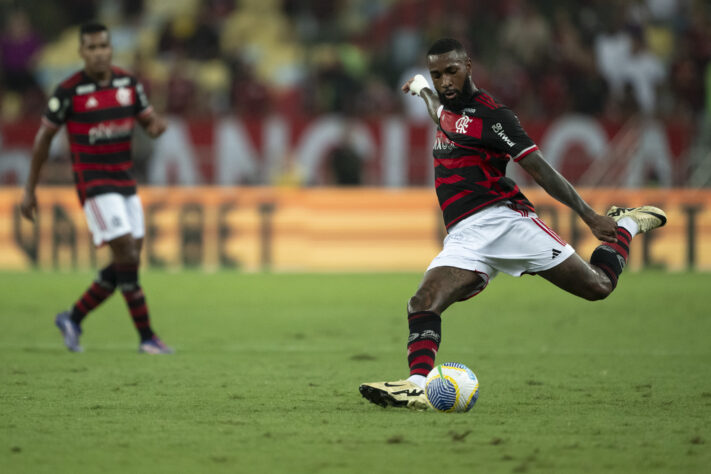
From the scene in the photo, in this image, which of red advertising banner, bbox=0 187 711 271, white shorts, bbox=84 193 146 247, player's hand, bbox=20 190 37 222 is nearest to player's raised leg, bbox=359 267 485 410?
white shorts, bbox=84 193 146 247

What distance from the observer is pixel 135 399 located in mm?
6512

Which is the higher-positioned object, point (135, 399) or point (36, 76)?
point (36, 76)

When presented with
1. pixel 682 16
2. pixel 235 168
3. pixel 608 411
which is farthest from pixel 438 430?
pixel 682 16

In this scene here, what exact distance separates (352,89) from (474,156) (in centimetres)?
1367

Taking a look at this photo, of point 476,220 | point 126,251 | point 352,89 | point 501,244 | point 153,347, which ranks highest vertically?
point 352,89

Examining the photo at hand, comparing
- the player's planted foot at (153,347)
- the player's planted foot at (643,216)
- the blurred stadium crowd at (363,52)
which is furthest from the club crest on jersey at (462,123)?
the blurred stadium crowd at (363,52)

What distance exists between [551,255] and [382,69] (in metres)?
15.0

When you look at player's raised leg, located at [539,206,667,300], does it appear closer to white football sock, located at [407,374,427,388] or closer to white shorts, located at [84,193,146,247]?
white football sock, located at [407,374,427,388]

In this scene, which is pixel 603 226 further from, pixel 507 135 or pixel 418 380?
pixel 418 380

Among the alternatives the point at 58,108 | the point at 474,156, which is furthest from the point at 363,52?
the point at 474,156

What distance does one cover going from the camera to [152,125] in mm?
8969

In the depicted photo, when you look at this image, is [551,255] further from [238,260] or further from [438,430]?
[238,260]

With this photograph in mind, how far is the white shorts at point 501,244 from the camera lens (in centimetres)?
641

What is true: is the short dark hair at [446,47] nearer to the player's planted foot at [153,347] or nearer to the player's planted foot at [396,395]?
the player's planted foot at [396,395]
